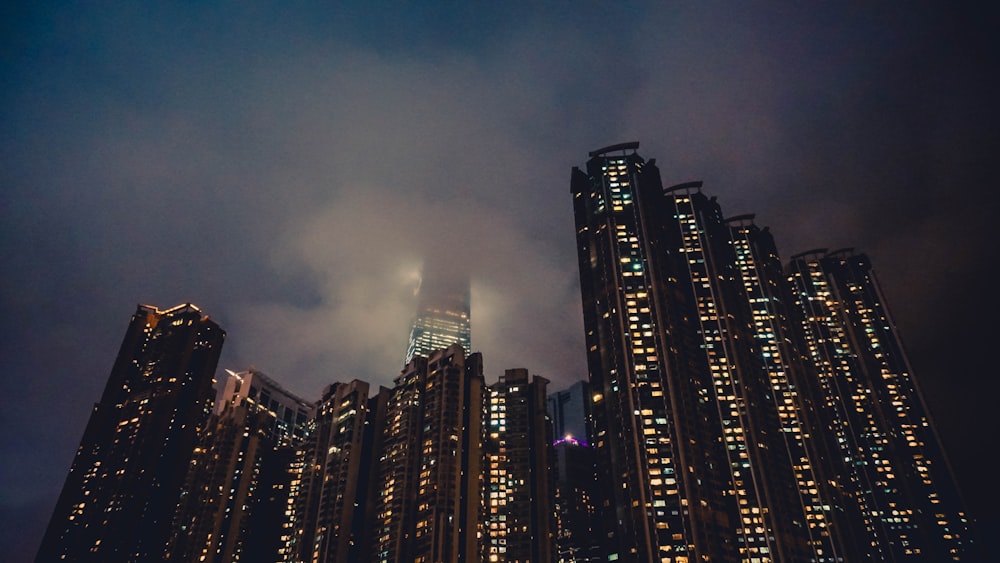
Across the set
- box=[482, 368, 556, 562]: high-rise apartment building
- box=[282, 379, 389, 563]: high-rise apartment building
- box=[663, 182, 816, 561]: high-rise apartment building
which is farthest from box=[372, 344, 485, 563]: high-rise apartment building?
box=[663, 182, 816, 561]: high-rise apartment building

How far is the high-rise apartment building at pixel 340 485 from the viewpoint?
6299 inches

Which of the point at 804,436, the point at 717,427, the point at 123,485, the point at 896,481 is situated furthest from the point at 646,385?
the point at 123,485

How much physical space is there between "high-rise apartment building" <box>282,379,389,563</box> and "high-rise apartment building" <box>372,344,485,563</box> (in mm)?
5603

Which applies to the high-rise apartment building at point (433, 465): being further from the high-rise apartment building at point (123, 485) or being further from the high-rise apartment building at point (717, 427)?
the high-rise apartment building at point (123, 485)

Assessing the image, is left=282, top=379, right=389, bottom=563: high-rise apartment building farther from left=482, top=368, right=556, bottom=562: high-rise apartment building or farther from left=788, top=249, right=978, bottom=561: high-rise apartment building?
left=788, top=249, right=978, bottom=561: high-rise apartment building

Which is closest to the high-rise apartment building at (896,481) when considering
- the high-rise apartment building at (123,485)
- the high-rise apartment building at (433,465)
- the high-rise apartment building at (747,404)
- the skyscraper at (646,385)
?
the high-rise apartment building at (747,404)

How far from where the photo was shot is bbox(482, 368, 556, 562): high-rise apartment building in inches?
6009

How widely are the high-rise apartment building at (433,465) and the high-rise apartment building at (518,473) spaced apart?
7605 millimetres

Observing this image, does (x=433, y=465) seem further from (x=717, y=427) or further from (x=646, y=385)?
(x=717, y=427)

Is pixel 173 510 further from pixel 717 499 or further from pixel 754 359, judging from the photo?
pixel 754 359

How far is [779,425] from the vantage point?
16588cm

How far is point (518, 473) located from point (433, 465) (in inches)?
1040

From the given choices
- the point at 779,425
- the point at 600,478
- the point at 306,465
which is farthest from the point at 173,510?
the point at 779,425

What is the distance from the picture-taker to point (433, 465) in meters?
155
